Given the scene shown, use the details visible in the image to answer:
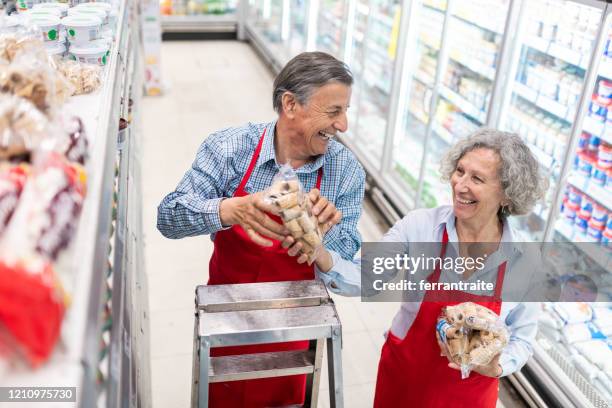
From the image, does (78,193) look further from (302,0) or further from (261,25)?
(261,25)

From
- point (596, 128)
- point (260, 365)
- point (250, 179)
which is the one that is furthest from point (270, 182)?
point (596, 128)

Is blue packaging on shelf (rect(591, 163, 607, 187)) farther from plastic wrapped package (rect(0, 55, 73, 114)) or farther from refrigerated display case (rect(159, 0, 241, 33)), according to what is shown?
refrigerated display case (rect(159, 0, 241, 33))

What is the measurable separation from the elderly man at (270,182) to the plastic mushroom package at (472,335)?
456 mm

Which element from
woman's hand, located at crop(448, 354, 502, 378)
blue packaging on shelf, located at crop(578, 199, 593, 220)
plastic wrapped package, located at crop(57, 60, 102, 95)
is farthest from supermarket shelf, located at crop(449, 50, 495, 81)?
plastic wrapped package, located at crop(57, 60, 102, 95)

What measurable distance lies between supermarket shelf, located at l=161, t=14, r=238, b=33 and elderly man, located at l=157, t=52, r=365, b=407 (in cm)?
944

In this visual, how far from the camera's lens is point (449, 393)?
2.25 m

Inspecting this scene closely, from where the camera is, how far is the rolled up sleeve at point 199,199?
190 cm

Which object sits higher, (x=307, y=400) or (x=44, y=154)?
(x=44, y=154)

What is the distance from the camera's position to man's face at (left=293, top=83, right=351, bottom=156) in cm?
194

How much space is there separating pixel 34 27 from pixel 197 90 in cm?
676

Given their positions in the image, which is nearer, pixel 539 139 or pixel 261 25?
pixel 539 139

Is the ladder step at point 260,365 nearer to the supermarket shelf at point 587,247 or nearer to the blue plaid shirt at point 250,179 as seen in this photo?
the blue plaid shirt at point 250,179

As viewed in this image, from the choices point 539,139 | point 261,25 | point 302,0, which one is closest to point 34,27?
point 539,139

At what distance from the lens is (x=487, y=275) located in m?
2.23
